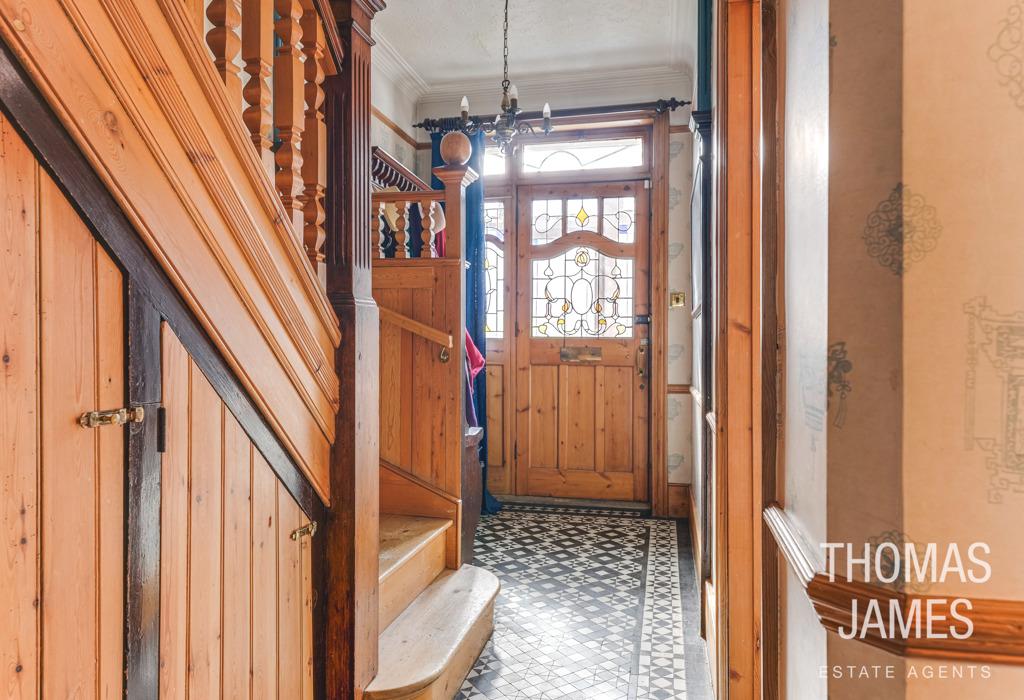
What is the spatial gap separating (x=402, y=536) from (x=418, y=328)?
0.89 metres

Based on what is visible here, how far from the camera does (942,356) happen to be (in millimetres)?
693

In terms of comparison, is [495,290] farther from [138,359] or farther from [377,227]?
[138,359]

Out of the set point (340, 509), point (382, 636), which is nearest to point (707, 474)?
point (382, 636)

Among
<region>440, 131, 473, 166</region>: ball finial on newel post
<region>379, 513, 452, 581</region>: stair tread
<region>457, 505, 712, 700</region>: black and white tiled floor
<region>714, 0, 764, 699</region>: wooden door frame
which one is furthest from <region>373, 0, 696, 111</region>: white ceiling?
<region>457, 505, 712, 700</region>: black and white tiled floor

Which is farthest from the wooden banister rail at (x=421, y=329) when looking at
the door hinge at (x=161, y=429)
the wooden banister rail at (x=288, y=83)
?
the door hinge at (x=161, y=429)

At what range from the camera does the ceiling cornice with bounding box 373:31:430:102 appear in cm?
412

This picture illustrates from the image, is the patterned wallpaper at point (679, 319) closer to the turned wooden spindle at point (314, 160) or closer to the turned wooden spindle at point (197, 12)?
the turned wooden spindle at point (314, 160)

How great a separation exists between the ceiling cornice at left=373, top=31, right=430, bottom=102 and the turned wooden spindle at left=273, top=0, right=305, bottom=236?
8.88 ft

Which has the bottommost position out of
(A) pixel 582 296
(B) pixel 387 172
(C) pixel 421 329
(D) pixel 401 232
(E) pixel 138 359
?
(E) pixel 138 359

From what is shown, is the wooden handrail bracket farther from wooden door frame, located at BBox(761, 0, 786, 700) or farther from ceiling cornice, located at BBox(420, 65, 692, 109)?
ceiling cornice, located at BBox(420, 65, 692, 109)

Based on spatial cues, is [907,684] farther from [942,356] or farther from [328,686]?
[328,686]

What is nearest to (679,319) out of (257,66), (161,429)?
(257,66)

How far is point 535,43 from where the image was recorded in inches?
162

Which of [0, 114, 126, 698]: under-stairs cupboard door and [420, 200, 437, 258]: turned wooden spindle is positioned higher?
[420, 200, 437, 258]: turned wooden spindle
